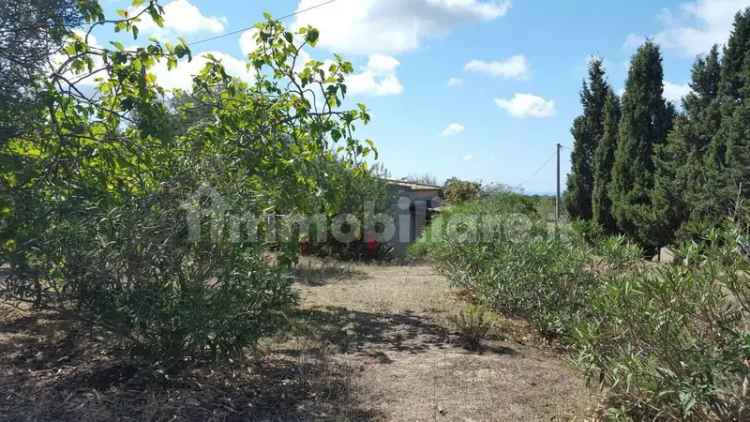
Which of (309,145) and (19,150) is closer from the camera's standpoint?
(19,150)

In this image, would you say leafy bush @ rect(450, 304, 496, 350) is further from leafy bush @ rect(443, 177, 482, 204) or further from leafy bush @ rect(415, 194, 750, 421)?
leafy bush @ rect(443, 177, 482, 204)

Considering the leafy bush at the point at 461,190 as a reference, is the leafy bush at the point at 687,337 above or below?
below

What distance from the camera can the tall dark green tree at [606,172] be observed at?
16500 millimetres

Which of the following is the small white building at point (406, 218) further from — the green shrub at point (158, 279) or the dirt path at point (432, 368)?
the green shrub at point (158, 279)

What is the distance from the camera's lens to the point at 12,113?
14.0ft

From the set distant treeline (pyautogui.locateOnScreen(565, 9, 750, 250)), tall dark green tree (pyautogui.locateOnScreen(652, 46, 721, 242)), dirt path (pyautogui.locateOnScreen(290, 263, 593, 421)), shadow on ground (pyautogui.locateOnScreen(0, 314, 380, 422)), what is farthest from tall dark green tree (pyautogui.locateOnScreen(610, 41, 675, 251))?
shadow on ground (pyautogui.locateOnScreen(0, 314, 380, 422))

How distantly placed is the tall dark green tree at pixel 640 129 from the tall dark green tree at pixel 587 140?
3952 millimetres

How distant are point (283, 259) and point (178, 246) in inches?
39.3

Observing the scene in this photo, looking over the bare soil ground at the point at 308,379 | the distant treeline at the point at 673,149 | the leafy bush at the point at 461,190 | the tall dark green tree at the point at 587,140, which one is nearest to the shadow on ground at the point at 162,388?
the bare soil ground at the point at 308,379

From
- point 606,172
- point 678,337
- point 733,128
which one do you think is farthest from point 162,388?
point 606,172

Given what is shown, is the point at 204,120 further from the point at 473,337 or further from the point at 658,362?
the point at 658,362

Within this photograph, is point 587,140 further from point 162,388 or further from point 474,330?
point 162,388

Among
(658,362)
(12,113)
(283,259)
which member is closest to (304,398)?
(283,259)

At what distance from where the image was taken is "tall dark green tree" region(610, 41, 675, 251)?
1434 centimetres
